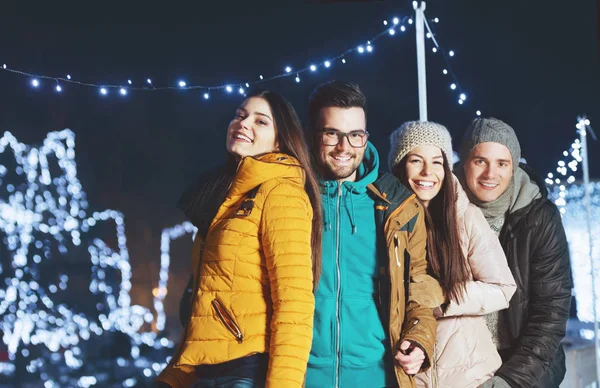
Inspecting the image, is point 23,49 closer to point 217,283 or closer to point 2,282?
point 217,283

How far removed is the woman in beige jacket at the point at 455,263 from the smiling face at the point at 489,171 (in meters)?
0.22

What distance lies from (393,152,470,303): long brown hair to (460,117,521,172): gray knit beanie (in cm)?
44

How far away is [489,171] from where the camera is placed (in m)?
3.50

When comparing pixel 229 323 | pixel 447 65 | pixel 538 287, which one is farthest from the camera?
pixel 447 65

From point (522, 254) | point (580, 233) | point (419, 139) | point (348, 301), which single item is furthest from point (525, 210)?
point (580, 233)

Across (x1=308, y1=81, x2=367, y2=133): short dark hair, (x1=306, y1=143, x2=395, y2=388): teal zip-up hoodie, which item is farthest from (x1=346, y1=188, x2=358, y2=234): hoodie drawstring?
(x1=308, y1=81, x2=367, y2=133): short dark hair

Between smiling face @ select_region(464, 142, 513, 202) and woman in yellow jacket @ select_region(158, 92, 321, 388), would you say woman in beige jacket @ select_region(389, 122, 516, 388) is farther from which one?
woman in yellow jacket @ select_region(158, 92, 321, 388)

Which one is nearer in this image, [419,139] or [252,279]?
[252,279]

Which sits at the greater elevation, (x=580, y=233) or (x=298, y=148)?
(x=580, y=233)

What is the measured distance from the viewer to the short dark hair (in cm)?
290

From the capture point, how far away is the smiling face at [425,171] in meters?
3.18

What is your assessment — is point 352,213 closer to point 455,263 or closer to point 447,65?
point 455,263

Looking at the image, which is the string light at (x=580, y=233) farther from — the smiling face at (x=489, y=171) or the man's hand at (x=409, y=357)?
the man's hand at (x=409, y=357)

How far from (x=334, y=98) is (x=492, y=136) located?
1.03 m
